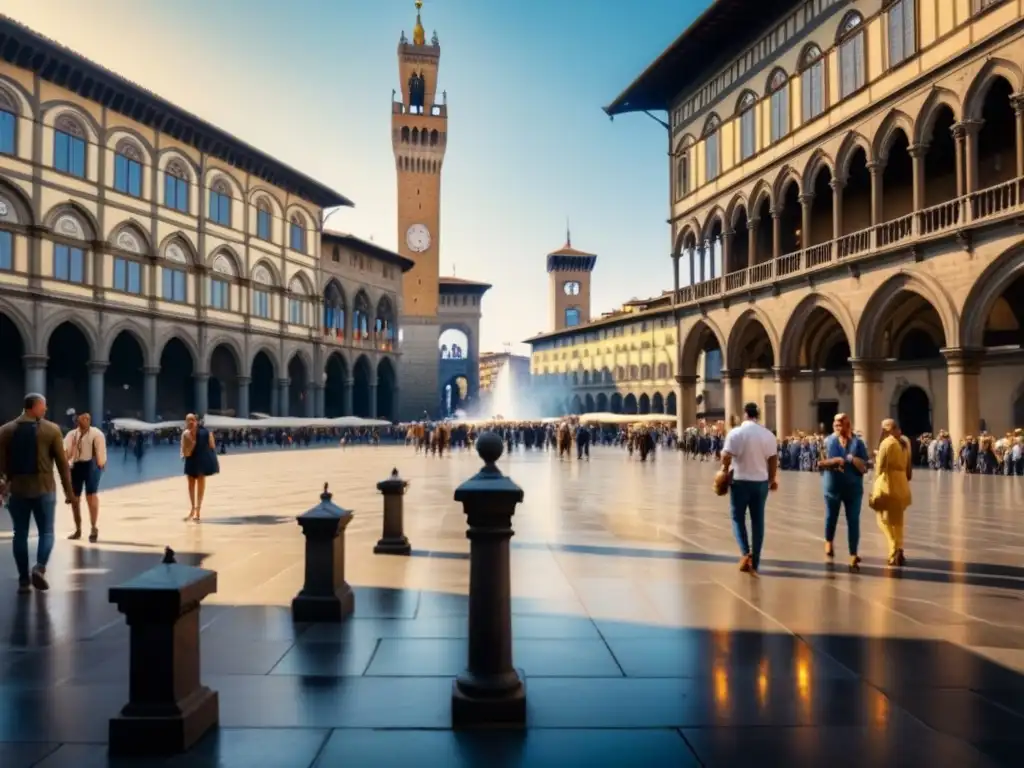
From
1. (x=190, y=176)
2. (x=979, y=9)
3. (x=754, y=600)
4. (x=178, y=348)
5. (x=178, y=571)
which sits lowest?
(x=754, y=600)

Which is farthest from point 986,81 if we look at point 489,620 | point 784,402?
point 489,620

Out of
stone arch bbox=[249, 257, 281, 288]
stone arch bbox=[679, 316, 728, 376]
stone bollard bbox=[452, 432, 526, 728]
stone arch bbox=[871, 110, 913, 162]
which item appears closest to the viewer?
stone bollard bbox=[452, 432, 526, 728]

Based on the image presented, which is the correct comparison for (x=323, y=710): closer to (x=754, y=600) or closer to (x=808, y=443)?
(x=754, y=600)

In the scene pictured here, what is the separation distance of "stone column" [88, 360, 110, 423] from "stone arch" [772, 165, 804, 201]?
2870 centimetres

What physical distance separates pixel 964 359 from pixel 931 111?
652 centimetres

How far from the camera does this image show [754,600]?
21.7 feet

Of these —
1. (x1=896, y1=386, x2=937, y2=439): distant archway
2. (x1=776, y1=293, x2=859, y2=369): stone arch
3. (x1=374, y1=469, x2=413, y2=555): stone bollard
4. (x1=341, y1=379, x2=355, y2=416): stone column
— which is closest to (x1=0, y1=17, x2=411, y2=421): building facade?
(x1=341, y1=379, x2=355, y2=416): stone column

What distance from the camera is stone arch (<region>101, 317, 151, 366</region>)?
119ft

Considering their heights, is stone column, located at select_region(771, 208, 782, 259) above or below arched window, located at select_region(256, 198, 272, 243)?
below

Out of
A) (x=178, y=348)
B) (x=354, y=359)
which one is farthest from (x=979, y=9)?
(x=354, y=359)

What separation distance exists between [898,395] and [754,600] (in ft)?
85.7

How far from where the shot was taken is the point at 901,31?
71.3 feet

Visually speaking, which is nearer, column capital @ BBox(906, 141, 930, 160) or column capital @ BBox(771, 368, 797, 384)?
column capital @ BBox(906, 141, 930, 160)

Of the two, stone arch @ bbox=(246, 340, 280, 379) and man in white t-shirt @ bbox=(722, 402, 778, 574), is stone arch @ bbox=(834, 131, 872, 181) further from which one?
stone arch @ bbox=(246, 340, 280, 379)
